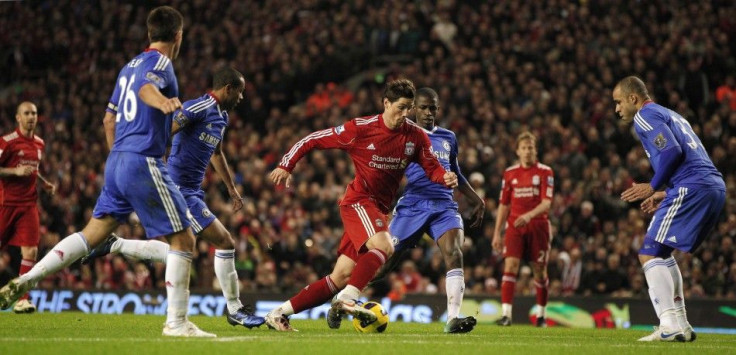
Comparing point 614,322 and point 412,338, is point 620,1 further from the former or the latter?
point 412,338

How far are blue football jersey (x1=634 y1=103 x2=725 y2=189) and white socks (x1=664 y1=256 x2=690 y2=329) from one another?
2.39 feet

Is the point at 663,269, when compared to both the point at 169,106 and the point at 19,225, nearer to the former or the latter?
the point at 169,106


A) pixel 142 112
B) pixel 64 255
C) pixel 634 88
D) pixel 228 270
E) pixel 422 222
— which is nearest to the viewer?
pixel 142 112

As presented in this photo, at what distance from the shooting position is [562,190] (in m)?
17.8

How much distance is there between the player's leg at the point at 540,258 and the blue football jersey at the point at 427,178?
285 cm

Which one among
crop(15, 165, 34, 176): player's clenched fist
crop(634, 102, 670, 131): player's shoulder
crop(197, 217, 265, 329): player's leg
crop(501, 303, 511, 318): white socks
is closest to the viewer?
crop(634, 102, 670, 131): player's shoulder

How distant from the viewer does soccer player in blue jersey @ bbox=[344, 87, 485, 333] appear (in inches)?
403

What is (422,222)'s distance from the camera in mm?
10484

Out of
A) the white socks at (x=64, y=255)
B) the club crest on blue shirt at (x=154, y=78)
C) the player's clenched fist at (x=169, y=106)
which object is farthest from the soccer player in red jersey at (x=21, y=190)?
the player's clenched fist at (x=169, y=106)

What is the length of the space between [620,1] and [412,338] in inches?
594

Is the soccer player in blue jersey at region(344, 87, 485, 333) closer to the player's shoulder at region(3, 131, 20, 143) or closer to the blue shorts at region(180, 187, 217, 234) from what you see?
the blue shorts at region(180, 187, 217, 234)

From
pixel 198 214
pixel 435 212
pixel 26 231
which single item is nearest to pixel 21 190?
pixel 26 231

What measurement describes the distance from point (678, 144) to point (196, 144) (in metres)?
4.57

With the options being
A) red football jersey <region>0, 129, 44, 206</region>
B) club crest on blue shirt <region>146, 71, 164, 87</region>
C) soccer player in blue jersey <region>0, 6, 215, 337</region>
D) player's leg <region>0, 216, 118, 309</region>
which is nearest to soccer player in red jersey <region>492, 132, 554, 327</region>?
red football jersey <region>0, 129, 44, 206</region>
